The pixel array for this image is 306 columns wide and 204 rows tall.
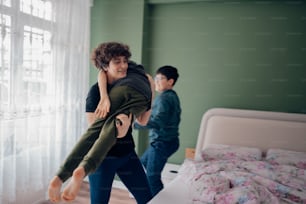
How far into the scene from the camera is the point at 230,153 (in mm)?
2717

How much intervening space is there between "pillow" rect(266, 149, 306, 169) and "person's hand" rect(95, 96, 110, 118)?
174 centimetres

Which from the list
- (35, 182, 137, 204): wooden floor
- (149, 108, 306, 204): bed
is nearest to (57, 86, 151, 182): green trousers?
(149, 108, 306, 204): bed

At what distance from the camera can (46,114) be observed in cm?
276

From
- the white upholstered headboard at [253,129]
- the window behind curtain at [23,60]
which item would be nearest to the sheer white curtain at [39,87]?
the window behind curtain at [23,60]

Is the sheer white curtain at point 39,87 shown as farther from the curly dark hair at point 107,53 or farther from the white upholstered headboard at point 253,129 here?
the white upholstered headboard at point 253,129

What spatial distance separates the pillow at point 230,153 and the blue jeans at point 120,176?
1.09 m

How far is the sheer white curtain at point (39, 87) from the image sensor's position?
7.44 ft

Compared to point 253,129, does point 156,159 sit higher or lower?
lower

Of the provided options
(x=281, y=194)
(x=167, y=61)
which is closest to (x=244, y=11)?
(x=167, y=61)

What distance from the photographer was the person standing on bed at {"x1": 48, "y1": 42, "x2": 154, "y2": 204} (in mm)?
1429

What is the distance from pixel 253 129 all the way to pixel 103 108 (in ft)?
6.43

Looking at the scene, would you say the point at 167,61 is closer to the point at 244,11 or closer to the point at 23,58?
the point at 244,11

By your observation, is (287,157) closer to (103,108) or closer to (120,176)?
(120,176)

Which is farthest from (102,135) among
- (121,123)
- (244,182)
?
(244,182)
